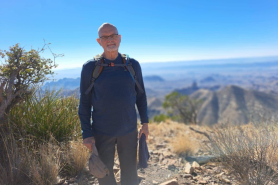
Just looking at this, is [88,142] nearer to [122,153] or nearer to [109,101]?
[122,153]

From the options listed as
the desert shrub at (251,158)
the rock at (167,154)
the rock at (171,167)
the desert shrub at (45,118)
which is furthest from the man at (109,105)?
the rock at (167,154)

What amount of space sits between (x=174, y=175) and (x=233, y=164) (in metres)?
1.06

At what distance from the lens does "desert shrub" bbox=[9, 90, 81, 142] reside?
3496 mm

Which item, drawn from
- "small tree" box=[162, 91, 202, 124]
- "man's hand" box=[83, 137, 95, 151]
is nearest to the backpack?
"man's hand" box=[83, 137, 95, 151]

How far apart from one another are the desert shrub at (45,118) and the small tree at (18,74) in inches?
8.2

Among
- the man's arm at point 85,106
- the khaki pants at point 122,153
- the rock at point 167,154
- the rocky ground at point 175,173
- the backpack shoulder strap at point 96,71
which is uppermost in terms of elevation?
the backpack shoulder strap at point 96,71

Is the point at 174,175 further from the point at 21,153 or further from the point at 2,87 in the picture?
the point at 2,87

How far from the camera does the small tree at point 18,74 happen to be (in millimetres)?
3182

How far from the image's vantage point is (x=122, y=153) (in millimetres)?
2369

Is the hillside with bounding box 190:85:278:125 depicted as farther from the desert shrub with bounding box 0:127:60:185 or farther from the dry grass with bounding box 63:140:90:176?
the desert shrub with bounding box 0:127:60:185

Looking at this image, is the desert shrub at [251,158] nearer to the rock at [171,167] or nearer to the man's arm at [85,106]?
the rock at [171,167]

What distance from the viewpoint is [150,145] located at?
17.8ft

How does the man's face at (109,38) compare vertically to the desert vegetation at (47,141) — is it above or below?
above

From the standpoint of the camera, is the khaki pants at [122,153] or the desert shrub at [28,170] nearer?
the khaki pants at [122,153]
